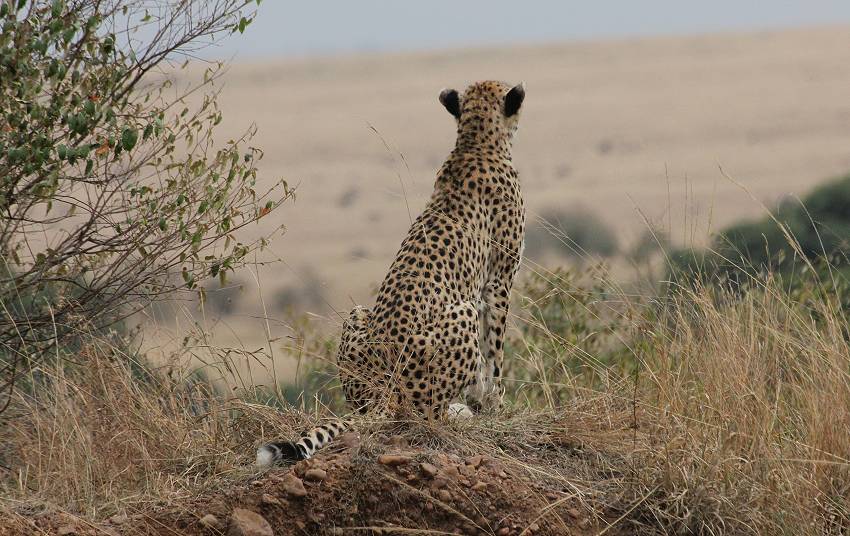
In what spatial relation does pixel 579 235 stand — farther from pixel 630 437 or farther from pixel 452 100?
pixel 630 437

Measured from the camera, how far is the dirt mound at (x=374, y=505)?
13.3 feet

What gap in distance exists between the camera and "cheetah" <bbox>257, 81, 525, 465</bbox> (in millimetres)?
4617

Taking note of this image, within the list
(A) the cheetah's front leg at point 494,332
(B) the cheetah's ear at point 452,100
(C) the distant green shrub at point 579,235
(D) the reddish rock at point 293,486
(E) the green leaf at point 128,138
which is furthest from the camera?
(C) the distant green shrub at point 579,235

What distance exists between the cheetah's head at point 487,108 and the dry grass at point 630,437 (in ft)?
3.16

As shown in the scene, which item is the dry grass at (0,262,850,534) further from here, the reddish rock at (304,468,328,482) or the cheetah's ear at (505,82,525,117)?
the cheetah's ear at (505,82,525,117)

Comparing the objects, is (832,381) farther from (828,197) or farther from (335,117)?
(335,117)

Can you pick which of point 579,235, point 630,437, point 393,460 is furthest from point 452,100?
point 579,235

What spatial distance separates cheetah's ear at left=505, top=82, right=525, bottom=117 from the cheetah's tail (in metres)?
1.70

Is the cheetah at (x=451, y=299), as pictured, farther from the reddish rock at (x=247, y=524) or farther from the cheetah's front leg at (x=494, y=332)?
the reddish rock at (x=247, y=524)

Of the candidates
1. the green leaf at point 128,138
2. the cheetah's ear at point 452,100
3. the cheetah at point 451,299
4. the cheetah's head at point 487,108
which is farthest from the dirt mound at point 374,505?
the cheetah's ear at point 452,100

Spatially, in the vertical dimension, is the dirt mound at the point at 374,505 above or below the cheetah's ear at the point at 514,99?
below

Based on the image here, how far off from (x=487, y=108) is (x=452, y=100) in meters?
0.17

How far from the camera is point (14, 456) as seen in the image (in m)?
5.25

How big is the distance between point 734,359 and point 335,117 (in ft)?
178
